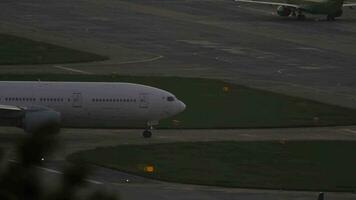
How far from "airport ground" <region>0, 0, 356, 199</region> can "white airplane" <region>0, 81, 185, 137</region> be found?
122cm

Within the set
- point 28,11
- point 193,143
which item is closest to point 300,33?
point 28,11

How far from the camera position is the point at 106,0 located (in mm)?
145500

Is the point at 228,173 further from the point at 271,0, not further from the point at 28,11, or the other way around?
the point at 271,0

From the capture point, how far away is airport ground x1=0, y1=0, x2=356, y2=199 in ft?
197

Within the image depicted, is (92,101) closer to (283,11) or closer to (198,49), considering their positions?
(198,49)

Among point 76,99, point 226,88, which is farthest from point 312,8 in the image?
point 76,99

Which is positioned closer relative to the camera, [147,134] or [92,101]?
[92,101]

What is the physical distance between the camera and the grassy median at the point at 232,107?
2643 inches

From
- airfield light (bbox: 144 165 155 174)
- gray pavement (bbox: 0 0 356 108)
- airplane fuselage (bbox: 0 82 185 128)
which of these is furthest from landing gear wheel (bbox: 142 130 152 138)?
gray pavement (bbox: 0 0 356 108)

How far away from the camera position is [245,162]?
5262 cm

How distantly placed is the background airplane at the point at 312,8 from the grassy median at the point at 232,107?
5153cm

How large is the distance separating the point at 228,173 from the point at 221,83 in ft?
114

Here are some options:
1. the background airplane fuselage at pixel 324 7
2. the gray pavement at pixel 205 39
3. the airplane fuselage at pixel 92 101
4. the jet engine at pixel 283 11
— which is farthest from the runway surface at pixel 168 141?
the jet engine at pixel 283 11

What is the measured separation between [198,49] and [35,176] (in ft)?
324
